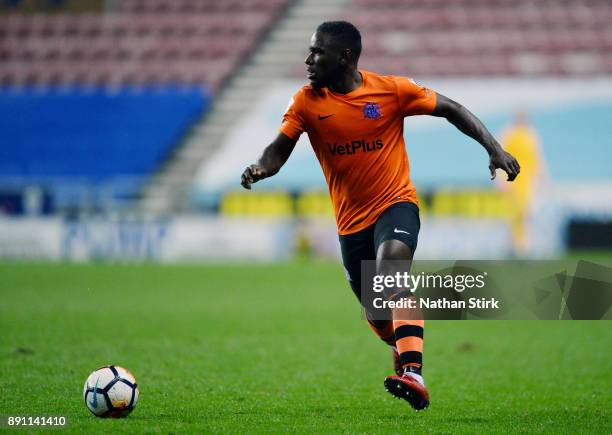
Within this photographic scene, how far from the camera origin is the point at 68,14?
3003cm

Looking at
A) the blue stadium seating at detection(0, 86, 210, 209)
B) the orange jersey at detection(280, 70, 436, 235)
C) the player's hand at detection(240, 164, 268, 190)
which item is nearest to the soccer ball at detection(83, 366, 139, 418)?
the player's hand at detection(240, 164, 268, 190)

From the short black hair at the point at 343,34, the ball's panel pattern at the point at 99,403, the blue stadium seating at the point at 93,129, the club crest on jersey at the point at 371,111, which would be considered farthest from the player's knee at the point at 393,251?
the blue stadium seating at the point at 93,129

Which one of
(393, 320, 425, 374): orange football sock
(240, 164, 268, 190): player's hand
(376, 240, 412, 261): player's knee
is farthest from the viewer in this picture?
(240, 164, 268, 190): player's hand

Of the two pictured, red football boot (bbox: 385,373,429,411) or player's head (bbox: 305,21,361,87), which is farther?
player's head (bbox: 305,21,361,87)

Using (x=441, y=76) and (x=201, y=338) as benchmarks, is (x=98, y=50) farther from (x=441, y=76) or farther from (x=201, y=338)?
(x=201, y=338)

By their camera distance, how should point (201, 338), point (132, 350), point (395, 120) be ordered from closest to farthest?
point (395, 120), point (132, 350), point (201, 338)

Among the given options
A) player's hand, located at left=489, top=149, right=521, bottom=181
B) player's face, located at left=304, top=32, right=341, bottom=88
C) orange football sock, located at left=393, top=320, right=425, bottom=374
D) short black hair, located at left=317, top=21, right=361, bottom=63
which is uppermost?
short black hair, located at left=317, top=21, right=361, bottom=63

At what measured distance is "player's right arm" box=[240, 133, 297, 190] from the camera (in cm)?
601

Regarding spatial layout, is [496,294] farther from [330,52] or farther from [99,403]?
[99,403]

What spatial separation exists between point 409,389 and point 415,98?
192 centimetres

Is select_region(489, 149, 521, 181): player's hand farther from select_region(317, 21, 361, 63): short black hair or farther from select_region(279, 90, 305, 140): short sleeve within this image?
select_region(279, 90, 305, 140): short sleeve

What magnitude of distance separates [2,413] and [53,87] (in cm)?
2310

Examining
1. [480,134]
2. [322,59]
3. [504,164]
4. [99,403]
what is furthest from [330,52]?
[99,403]

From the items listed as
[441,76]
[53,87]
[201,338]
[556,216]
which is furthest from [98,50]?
[201,338]
